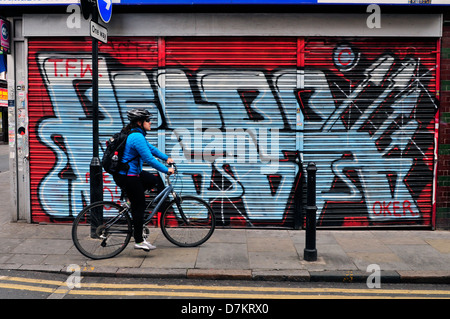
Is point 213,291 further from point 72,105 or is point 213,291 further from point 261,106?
point 72,105

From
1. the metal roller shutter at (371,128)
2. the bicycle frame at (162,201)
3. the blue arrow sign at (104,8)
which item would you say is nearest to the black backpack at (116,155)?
the bicycle frame at (162,201)

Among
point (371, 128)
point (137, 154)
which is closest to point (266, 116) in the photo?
point (371, 128)

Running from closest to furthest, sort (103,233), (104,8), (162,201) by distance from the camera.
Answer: (103,233), (162,201), (104,8)

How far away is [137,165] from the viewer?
17.1 ft

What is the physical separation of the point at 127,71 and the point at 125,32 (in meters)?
0.64

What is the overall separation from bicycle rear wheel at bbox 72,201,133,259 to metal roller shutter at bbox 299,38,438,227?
3.24 meters

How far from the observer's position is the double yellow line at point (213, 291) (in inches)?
168

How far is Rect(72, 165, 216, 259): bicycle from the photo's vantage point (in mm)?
5180

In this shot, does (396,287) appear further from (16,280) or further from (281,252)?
(16,280)

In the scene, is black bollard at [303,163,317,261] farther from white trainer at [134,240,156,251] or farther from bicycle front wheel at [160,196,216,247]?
white trainer at [134,240,156,251]

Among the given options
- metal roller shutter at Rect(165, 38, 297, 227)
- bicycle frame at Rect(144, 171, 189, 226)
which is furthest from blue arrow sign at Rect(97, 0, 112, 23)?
bicycle frame at Rect(144, 171, 189, 226)

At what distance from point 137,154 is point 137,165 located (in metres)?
0.16

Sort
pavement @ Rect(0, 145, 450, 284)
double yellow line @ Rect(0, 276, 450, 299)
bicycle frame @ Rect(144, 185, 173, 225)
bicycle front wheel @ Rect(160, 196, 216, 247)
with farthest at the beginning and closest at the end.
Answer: bicycle front wheel @ Rect(160, 196, 216, 247) < bicycle frame @ Rect(144, 185, 173, 225) < pavement @ Rect(0, 145, 450, 284) < double yellow line @ Rect(0, 276, 450, 299)

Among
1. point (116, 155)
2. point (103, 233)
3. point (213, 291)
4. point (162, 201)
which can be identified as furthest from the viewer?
point (162, 201)
